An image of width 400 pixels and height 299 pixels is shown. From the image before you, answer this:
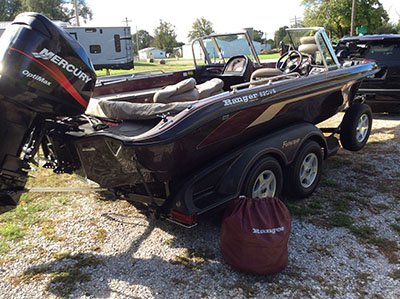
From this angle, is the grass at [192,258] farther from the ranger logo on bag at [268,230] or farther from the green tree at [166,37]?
the green tree at [166,37]

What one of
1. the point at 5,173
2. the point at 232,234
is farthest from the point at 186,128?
the point at 5,173

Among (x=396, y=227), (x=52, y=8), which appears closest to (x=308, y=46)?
(x=396, y=227)

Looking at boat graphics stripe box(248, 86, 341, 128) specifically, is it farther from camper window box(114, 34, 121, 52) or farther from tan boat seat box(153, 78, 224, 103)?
camper window box(114, 34, 121, 52)

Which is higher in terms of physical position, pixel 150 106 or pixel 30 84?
pixel 30 84

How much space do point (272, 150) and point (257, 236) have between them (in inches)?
40.9

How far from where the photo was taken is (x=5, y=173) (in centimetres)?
299

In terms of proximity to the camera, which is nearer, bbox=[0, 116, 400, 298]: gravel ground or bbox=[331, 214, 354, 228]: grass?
bbox=[0, 116, 400, 298]: gravel ground

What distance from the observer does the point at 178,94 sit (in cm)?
381

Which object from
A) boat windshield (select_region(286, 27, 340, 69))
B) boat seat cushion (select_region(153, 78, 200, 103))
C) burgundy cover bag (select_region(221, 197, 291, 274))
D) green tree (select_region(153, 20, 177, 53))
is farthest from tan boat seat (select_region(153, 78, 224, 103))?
green tree (select_region(153, 20, 177, 53))

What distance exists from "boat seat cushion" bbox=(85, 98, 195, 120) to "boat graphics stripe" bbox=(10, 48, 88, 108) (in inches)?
8.2

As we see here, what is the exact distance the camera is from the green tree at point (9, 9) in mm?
56906

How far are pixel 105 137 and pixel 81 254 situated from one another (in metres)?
1.15

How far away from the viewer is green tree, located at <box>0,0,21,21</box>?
5691 centimetres

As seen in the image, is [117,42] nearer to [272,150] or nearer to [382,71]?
[382,71]
